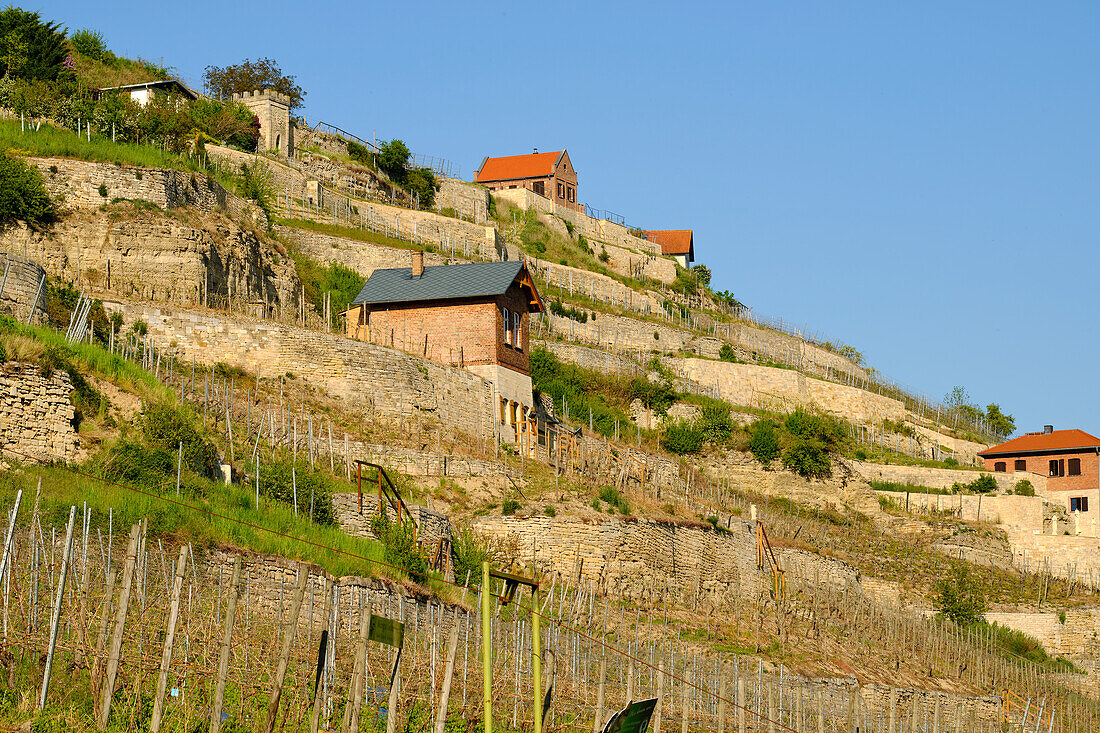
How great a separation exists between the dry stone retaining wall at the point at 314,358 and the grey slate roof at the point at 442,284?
168 inches

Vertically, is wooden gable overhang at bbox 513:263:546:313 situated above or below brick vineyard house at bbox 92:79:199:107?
below

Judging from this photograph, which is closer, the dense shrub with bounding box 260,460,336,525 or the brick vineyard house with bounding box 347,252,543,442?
the dense shrub with bounding box 260,460,336,525

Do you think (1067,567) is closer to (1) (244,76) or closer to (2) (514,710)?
(2) (514,710)

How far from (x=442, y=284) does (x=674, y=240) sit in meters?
53.7

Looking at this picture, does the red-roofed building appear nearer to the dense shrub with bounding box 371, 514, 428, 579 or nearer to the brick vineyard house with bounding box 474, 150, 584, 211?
the brick vineyard house with bounding box 474, 150, 584, 211

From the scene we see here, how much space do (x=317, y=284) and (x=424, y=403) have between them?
45.1 feet

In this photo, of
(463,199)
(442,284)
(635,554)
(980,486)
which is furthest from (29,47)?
(980,486)

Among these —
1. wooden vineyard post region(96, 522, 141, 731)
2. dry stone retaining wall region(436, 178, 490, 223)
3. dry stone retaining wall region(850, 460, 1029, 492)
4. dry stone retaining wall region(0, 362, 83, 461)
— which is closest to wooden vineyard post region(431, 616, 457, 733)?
wooden vineyard post region(96, 522, 141, 731)

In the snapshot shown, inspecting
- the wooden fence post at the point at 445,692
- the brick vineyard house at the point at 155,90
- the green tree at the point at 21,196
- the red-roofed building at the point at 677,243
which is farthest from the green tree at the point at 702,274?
the wooden fence post at the point at 445,692

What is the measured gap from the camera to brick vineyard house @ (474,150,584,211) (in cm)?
9200

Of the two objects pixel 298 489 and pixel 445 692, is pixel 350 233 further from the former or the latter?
pixel 445 692

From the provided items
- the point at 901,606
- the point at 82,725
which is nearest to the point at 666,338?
the point at 901,606

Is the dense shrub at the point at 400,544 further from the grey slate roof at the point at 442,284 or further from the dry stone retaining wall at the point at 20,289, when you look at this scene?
the grey slate roof at the point at 442,284

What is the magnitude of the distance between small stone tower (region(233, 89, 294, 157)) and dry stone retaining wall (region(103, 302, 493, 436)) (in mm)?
29590
